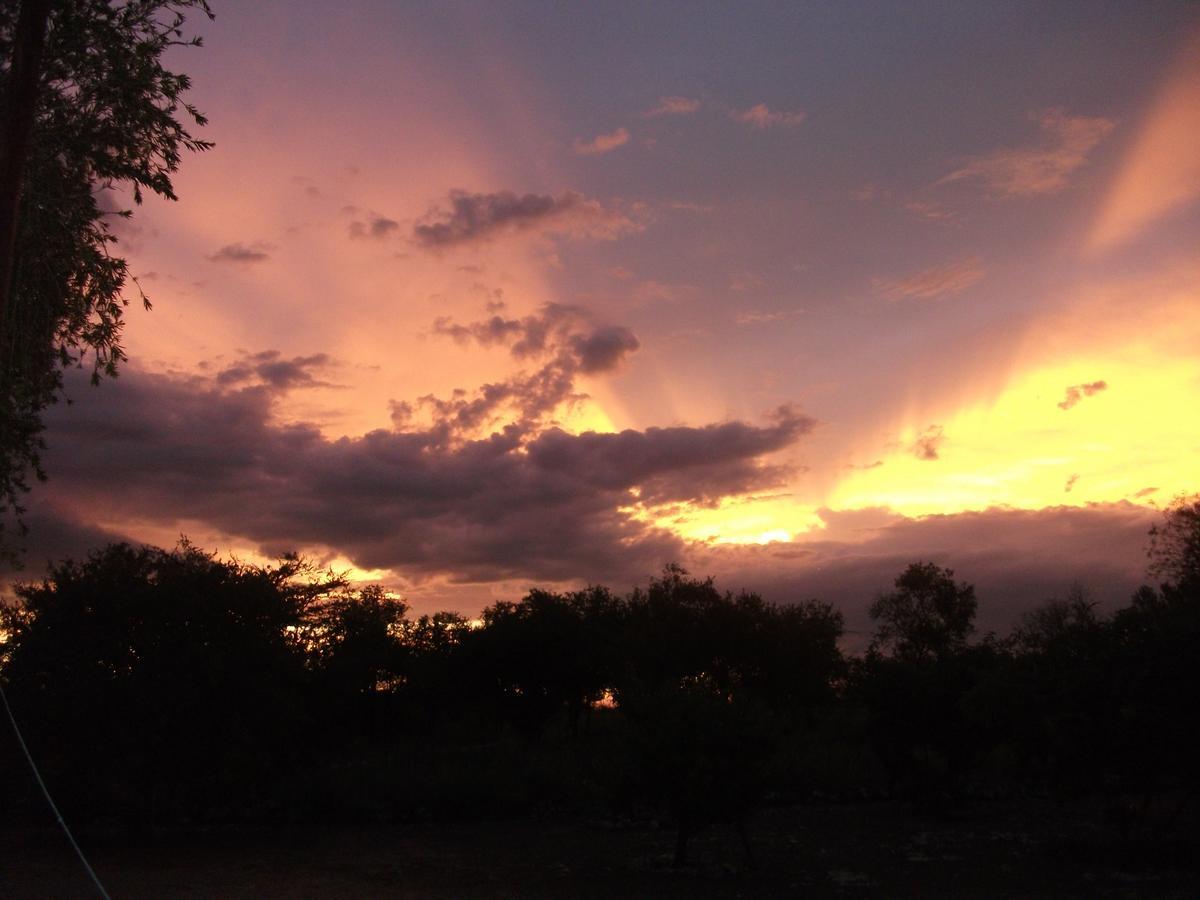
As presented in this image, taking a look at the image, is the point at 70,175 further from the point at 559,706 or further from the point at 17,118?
the point at 559,706

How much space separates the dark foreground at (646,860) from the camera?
17.3m

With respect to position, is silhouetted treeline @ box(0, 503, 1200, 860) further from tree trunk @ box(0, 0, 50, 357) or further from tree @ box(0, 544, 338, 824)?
tree trunk @ box(0, 0, 50, 357)

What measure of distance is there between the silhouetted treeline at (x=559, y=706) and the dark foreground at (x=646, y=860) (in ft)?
3.67

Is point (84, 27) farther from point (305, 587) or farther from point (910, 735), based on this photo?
point (910, 735)

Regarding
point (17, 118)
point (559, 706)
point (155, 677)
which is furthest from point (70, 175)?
point (559, 706)

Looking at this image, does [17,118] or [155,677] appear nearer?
[17,118]

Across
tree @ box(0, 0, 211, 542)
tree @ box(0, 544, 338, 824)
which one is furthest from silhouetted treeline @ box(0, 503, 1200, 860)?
tree @ box(0, 0, 211, 542)

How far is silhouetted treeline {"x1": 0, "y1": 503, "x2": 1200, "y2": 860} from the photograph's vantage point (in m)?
18.1

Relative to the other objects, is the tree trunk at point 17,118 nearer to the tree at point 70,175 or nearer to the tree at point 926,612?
the tree at point 70,175

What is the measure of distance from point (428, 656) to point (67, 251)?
40.7 m

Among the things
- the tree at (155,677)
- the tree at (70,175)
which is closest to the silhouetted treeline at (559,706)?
the tree at (155,677)

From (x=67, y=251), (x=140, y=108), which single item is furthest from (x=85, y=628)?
(x=140, y=108)

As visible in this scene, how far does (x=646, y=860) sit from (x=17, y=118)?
19108 millimetres

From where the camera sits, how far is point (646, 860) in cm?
2083
